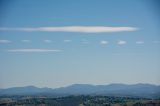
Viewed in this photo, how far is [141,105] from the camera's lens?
183 m

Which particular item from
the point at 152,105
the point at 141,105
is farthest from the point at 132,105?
the point at 152,105

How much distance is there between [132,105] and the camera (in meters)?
186

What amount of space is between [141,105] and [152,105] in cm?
1819

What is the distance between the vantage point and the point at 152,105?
164750 millimetres

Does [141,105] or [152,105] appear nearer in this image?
[152,105]

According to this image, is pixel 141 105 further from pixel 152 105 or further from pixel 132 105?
pixel 152 105

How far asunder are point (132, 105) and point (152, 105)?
22127mm

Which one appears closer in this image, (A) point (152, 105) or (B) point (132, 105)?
(A) point (152, 105)

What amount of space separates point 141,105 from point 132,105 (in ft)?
17.3
